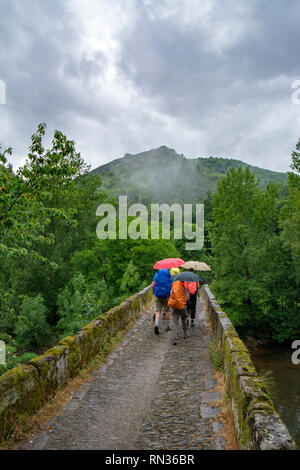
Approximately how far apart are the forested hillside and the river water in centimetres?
6780

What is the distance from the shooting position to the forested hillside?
400 feet

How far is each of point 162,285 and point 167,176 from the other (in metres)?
150

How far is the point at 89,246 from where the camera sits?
31344 millimetres

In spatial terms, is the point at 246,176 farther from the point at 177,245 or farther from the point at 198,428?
the point at 198,428

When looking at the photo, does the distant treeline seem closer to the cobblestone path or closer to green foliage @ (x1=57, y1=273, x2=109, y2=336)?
green foliage @ (x1=57, y1=273, x2=109, y2=336)

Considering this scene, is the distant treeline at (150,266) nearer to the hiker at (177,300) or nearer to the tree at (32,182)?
the hiker at (177,300)

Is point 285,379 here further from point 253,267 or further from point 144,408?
point 144,408

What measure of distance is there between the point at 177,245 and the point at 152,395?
5131cm

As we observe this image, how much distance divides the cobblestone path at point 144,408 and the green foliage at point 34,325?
18995 millimetres

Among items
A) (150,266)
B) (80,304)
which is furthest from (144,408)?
(150,266)

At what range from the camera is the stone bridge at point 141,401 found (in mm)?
3711

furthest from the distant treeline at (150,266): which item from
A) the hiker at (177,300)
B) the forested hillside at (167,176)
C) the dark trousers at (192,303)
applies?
the forested hillside at (167,176)

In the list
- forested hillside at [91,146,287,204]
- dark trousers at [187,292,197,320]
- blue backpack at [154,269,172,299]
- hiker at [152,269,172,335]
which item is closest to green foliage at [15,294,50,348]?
hiker at [152,269,172,335]

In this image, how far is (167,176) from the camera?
157250mm
